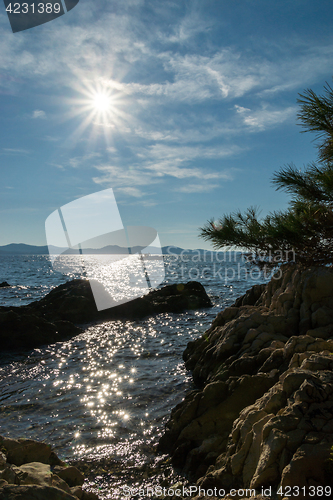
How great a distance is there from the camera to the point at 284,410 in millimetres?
3867

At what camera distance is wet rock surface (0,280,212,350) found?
44.3 ft

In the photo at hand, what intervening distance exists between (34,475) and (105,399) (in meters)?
4.62

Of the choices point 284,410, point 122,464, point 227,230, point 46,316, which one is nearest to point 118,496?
point 122,464

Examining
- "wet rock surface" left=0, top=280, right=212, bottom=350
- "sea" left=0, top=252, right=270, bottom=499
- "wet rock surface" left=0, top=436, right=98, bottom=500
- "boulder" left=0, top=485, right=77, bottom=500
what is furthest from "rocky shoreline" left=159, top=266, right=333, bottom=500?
"wet rock surface" left=0, top=280, right=212, bottom=350


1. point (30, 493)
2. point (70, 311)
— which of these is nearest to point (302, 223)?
point (30, 493)

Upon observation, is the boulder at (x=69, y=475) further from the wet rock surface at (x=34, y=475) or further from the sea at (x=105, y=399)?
the sea at (x=105, y=399)

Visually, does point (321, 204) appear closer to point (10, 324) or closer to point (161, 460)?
point (161, 460)

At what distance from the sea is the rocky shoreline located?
63cm

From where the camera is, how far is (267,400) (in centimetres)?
435

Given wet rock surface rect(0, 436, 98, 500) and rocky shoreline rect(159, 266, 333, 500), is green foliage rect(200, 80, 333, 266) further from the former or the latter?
wet rock surface rect(0, 436, 98, 500)

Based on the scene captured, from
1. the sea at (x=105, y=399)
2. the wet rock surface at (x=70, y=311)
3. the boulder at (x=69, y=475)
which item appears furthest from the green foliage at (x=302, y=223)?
the wet rock surface at (x=70, y=311)

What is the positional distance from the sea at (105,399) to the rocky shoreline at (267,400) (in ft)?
2.06

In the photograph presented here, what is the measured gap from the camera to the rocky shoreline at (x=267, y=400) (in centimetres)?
329

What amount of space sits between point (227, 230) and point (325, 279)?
2746 mm
